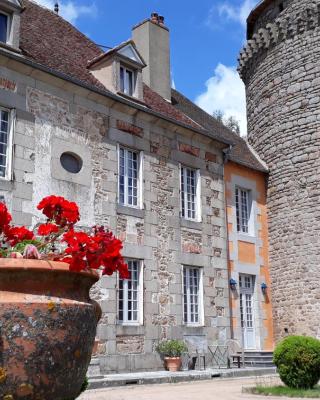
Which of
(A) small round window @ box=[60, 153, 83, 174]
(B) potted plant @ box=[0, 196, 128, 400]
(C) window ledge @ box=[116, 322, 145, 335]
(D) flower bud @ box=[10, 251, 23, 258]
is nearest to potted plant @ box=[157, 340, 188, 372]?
(C) window ledge @ box=[116, 322, 145, 335]

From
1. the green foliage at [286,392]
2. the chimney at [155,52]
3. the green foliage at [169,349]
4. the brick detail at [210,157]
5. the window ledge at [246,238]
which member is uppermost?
the chimney at [155,52]

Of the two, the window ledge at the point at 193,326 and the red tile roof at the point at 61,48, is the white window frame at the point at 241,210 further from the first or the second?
the window ledge at the point at 193,326

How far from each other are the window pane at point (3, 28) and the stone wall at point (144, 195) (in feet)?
2.40

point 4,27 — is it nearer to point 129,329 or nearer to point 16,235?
point 129,329

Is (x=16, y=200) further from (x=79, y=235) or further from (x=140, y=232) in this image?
(x=79, y=235)

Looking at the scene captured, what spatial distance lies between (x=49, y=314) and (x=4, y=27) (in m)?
9.38

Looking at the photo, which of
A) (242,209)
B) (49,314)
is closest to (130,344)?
(242,209)

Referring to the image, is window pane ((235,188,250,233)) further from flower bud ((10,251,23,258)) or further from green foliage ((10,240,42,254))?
flower bud ((10,251,23,258))

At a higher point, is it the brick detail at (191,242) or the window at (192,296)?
the brick detail at (191,242)

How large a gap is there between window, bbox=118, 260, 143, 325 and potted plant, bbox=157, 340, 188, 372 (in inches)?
32.8

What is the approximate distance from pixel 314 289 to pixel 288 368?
272 inches

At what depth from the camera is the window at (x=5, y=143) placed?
10703 mm

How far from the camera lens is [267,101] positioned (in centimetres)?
1762

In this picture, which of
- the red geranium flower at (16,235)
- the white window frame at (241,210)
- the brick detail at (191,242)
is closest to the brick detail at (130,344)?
the brick detail at (191,242)
